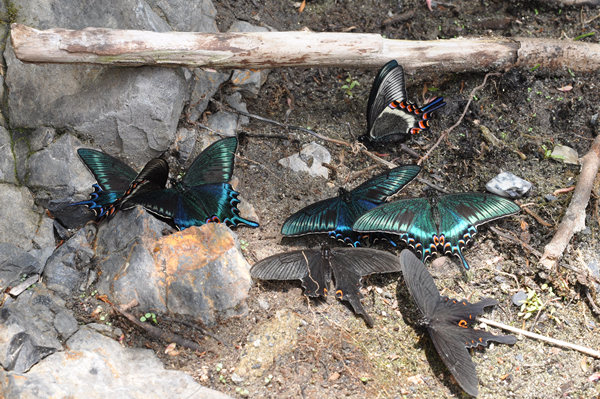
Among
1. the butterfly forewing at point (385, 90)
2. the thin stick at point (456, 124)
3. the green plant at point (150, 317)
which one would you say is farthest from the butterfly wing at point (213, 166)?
the thin stick at point (456, 124)

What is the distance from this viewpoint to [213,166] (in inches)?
153

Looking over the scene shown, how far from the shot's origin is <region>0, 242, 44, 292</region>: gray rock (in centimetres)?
333

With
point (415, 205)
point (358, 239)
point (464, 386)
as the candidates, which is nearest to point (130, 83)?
point (358, 239)

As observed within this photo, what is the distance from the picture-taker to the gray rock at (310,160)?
4238 millimetres

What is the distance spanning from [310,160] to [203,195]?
3.08 feet

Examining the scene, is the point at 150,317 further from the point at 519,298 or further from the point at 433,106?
the point at 433,106

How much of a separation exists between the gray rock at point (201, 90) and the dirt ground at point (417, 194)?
1.20ft

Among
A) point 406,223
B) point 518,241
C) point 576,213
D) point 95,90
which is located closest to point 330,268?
point 406,223

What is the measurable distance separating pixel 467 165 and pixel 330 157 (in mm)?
1079

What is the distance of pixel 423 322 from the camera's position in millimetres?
3262

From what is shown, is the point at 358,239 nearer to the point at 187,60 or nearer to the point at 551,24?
the point at 187,60

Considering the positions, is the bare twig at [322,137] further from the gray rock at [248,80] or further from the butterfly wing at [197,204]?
the butterfly wing at [197,204]

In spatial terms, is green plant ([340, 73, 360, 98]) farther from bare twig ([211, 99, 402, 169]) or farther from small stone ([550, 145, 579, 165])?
small stone ([550, 145, 579, 165])

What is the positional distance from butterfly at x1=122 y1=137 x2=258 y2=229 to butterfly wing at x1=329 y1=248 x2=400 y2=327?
67cm
